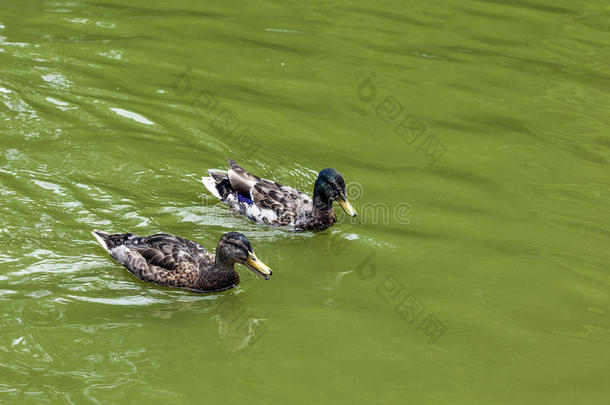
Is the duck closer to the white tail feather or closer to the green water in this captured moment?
Result: the white tail feather

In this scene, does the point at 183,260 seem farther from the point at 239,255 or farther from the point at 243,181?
the point at 243,181

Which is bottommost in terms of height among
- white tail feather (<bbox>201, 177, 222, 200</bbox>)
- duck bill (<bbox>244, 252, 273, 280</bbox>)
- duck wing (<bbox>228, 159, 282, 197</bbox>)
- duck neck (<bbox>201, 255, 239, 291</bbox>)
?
duck neck (<bbox>201, 255, 239, 291</bbox>)

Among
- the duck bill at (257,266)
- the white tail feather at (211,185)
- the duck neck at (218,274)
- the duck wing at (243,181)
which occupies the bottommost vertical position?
the duck neck at (218,274)

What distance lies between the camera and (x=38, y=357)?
6.79 meters

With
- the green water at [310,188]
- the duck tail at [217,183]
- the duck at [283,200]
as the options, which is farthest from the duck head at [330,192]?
the duck tail at [217,183]

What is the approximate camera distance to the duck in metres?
9.35

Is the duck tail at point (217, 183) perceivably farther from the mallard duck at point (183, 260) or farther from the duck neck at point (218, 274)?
the duck neck at point (218, 274)

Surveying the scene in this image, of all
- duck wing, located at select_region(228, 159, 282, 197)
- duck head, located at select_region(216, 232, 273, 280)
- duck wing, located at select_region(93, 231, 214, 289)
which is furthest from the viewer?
duck wing, located at select_region(228, 159, 282, 197)

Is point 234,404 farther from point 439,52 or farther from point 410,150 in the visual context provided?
point 439,52

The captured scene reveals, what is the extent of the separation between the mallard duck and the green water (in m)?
0.14

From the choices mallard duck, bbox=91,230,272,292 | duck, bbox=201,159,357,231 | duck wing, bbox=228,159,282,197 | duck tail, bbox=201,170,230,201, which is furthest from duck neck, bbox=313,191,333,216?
mallard duck, bbox=91,230,272,292

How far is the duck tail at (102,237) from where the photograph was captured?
329 inches

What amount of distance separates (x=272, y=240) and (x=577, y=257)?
330 centimetres

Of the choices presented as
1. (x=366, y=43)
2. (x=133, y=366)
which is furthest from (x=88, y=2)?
(x=133, y=366)
